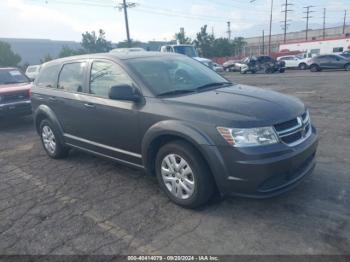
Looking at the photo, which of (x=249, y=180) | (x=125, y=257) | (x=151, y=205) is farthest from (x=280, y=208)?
(x=125, y=257)

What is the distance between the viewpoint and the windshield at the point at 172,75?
4.15 metres

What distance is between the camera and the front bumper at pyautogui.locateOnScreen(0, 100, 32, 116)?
865 centimetres

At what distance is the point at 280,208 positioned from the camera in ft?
12.1

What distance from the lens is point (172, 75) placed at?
14.5 ft

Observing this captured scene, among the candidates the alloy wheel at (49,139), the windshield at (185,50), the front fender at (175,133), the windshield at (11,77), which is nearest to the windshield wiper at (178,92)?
the front fender at (175,133)

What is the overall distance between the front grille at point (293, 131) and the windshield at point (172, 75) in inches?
51.1

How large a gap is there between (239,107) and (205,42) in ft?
178

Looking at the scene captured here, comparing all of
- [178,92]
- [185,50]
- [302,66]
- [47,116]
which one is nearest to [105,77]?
[178,92]

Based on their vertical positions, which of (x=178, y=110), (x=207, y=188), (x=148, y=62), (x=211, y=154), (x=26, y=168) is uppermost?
(x=148, y=62)

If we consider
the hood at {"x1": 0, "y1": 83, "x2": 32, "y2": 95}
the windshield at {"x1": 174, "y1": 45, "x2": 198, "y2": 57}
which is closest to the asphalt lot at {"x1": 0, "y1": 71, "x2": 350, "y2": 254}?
the hood at {"x1": 0, "y1": 83, "x2": 32, "y2": 95}

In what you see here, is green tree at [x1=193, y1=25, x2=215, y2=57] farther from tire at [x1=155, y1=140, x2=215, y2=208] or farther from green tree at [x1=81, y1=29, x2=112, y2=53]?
tire at [x1=155, y1=140, x2=215, y2=208]

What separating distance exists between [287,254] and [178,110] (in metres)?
1.81

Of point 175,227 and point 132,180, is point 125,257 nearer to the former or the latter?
point 175,227

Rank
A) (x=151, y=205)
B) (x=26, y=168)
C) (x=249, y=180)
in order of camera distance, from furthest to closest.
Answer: (x=26, y=168)
(x=151, y=205)
(x=249, y=180)
